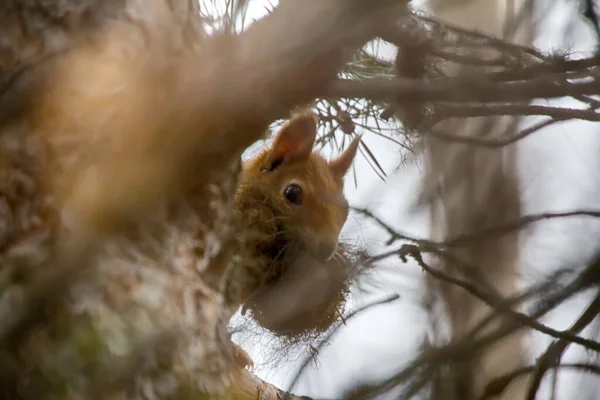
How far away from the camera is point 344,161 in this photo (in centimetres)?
138

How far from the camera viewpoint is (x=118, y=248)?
26.3 inches

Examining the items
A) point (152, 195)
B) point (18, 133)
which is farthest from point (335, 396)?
point (18, 133)

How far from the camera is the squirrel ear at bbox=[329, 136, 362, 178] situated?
1.25 m

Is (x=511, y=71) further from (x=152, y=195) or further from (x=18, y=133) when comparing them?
(x=18, y=133)

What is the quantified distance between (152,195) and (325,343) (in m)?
0.35

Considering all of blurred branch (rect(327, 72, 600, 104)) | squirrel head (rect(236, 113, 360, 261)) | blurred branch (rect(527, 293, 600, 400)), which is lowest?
blurred branch (rect(527, 293, 600, 400))

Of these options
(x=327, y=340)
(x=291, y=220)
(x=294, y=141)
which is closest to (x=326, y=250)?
(x=291, y=220)

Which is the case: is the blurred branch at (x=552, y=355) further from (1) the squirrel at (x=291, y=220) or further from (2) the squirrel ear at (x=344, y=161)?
(2) the squirrel ear at (x=344, y=161)

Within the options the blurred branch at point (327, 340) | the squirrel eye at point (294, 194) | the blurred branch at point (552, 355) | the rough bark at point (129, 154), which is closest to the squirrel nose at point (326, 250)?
the squirrel eye at point (294, 194)

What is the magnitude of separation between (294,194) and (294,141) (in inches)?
4.2

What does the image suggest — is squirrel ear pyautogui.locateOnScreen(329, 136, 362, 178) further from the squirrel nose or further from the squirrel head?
the squirrel nose

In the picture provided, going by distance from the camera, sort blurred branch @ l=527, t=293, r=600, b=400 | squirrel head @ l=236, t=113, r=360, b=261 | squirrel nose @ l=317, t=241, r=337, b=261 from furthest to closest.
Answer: squirrel head @ l=236, t=113, r=360, b=261
squirrel nose @ l=317, t=241, r=337, b=261
blurred branch @ l=527, t=293, r=600, b=400

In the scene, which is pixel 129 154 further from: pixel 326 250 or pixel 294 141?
pixel 294 141

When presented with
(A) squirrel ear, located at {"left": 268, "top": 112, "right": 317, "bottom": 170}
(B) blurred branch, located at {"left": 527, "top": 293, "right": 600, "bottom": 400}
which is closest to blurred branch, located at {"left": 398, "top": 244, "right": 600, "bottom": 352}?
(B) blurred branch, located at {"left": 527, "top": 293, "right": 600, "bottom": 400}
